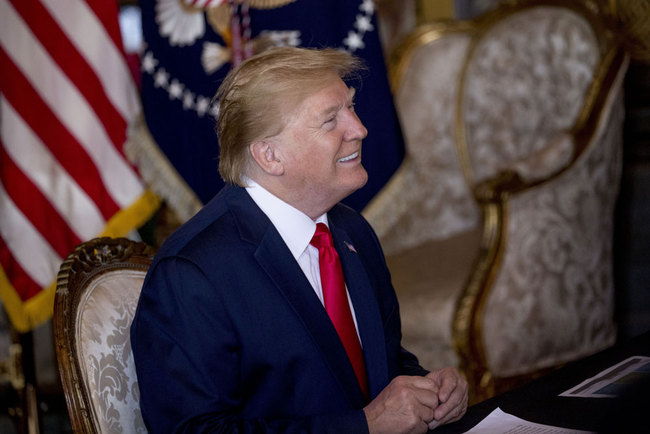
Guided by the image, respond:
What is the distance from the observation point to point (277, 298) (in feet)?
4.48

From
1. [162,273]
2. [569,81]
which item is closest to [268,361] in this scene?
[162,273]

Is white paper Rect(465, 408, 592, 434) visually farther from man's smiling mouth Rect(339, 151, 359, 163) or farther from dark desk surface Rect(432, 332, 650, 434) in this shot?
man's smiling mouth Rect(339, 151, 359, 163)

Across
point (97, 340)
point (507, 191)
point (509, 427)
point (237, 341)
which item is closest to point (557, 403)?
point (509, 427)

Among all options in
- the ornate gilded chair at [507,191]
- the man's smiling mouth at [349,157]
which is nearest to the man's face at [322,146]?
the man's smiling mouth at [349,157]

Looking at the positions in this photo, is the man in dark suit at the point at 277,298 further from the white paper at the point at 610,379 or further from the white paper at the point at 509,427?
the white paper at the point at 610,379

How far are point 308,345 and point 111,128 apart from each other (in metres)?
1.88

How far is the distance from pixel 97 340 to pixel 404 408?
573 millimetres

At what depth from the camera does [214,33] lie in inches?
116

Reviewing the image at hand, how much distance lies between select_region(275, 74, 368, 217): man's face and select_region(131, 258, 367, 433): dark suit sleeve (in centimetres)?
28

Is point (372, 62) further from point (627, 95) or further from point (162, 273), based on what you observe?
point (162, 273)

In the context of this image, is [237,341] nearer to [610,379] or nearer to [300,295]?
[300,295]

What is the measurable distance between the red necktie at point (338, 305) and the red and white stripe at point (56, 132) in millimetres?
1636

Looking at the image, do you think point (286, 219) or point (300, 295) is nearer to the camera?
point (300, 295)

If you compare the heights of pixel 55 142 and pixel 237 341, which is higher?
pixel 55 142
